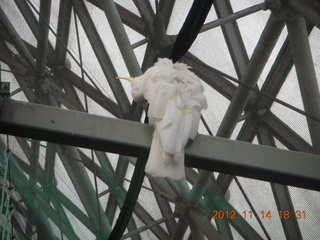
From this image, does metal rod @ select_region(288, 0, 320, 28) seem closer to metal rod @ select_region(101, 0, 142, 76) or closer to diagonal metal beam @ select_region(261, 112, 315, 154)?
metal rod @ select_region(101, 0, 142, 76)

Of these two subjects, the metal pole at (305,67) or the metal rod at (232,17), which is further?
the metal rod at (232,17)

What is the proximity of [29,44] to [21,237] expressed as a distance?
2233mm

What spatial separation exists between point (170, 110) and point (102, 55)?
3450mm

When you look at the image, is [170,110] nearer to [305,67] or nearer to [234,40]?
[305,67]

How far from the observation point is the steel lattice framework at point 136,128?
3.58 m

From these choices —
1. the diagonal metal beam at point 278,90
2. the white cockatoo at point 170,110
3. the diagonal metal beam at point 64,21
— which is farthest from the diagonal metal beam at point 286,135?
the white cockatoo at point 170,110

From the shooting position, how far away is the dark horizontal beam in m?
3.54

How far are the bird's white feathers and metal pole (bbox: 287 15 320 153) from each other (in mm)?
1530

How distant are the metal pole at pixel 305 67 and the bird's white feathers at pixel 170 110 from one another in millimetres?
1530

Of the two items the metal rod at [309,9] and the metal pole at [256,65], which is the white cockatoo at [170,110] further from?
the metal pole at [256,65]

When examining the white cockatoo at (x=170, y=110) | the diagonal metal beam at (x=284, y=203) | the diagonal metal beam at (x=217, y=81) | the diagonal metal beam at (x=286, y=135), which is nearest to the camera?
the white cockatoo at (x=170, y=110)

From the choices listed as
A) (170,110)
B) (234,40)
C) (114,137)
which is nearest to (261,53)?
(234,40)

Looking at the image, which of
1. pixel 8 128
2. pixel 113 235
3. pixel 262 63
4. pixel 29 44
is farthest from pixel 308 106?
pixel 29 44

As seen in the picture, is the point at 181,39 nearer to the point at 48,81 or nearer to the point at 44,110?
the point at 44,110
